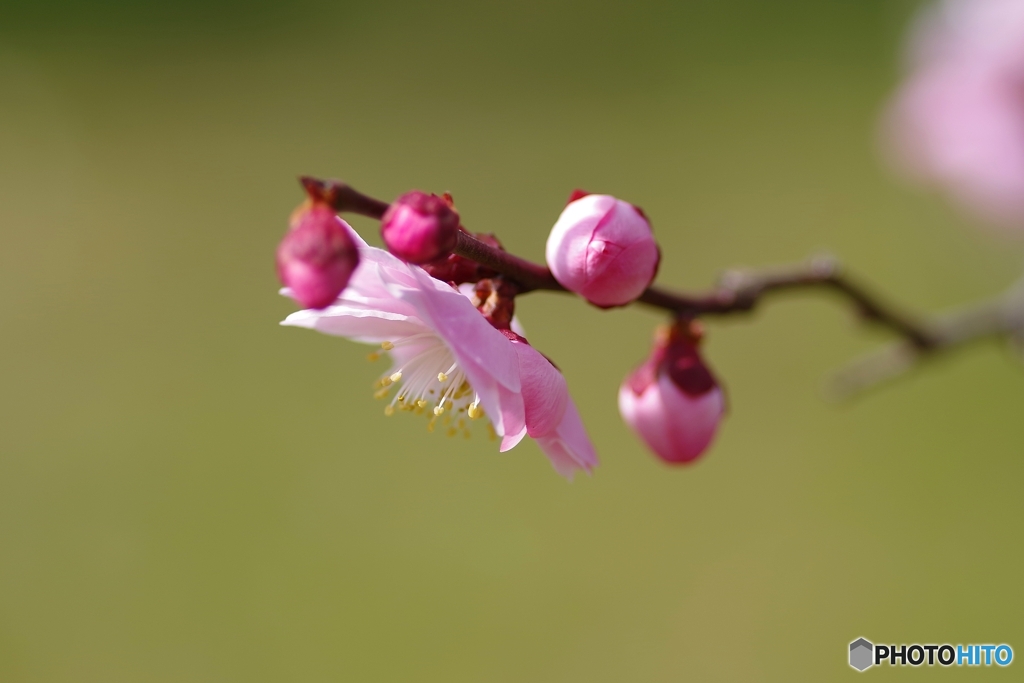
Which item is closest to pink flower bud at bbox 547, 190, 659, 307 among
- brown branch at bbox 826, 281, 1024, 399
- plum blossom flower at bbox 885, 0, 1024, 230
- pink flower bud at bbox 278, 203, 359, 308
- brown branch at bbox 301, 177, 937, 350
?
brown branch at bbox 301, 177, 937, 350

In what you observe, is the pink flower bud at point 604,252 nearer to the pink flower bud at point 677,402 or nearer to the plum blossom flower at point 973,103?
the pink flower bud at point 677,402

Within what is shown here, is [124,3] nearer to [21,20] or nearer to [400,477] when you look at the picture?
[21,20]

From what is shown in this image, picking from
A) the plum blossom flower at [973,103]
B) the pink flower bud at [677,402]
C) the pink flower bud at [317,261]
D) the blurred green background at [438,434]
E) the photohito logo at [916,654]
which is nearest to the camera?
the pink flower bud at [317,261]

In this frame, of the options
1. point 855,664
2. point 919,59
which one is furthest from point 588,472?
point 919,59

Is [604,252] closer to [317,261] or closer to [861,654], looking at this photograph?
[317,261]

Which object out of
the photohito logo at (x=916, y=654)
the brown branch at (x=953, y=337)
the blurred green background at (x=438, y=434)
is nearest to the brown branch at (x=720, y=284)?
the brown branch at (x=953, y=337)
